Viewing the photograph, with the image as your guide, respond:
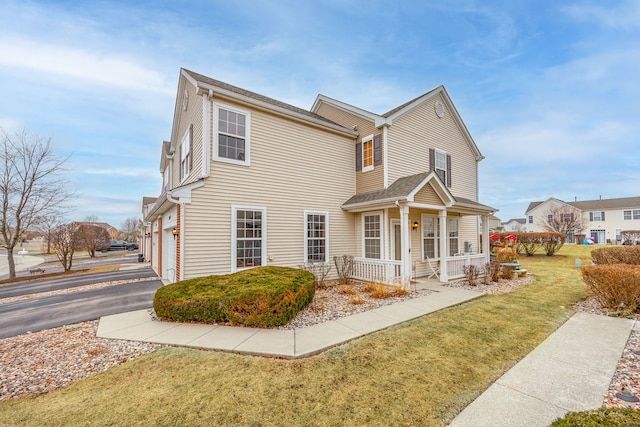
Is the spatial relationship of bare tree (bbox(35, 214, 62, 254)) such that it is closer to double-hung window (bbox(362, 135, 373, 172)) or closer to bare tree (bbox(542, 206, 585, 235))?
double-hung window (bbox(362, 135, 373, 172))

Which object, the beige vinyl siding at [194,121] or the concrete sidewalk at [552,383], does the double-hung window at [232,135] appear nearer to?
the beige vinyl siding at [194,121]

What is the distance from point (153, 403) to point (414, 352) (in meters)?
3.72

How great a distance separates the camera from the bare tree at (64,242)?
17719 millimetres

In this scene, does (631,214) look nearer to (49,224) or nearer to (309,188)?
(309,188)

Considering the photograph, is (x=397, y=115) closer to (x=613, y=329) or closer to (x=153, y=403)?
(x=613, y=329)

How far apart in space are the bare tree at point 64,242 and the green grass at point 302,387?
1951 centimetres

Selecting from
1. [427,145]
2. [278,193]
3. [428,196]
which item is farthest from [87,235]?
[427,145]

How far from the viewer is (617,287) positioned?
6.58 meters

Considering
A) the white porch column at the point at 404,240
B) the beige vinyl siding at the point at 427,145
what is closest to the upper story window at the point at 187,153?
the beige vinyl siding at the point at 427,145

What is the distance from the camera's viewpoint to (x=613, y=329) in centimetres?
539

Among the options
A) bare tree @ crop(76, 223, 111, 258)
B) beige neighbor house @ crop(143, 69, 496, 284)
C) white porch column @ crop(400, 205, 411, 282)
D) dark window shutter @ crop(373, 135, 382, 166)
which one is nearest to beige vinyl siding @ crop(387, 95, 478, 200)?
beige neighbor house @ crop(143, 69, 496, 284)

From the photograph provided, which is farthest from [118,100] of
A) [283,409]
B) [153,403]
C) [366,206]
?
[283,409]

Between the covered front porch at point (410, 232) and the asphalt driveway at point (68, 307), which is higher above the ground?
the covered front porch at point (410, 232)

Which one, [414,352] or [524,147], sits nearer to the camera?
[414,352]
